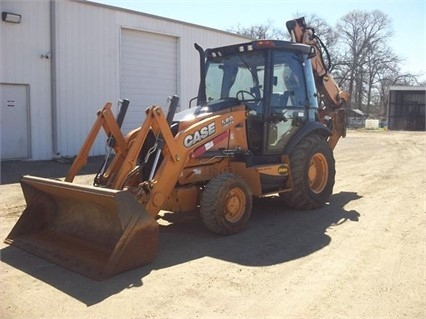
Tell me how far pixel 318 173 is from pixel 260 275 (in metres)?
3.63

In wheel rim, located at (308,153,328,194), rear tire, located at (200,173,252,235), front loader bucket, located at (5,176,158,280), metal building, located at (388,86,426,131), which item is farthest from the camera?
metal building, located at (388,86,426,131)

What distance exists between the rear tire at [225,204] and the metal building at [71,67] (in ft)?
28.8

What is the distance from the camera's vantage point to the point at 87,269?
4.64 metres

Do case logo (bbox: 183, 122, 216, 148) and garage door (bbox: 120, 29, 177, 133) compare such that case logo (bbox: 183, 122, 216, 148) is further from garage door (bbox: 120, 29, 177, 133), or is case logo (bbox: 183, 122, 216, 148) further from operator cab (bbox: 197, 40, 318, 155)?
garage door (bbox: 120, 29, 177, 133)

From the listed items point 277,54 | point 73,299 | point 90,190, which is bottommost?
point 73,299

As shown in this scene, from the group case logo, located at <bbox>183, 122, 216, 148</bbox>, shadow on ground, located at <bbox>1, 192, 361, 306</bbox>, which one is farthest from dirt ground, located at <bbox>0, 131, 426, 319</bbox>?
case logo, located at <bbox>183, 122, 216, 148</bbox>

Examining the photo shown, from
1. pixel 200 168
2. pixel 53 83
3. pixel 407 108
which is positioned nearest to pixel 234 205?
pixel 200 168

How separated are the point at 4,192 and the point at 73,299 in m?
5.66

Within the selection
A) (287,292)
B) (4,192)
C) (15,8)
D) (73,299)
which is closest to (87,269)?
(73,299)

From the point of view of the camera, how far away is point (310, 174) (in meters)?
7.75

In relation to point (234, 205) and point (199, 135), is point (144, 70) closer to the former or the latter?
point (199, 135)

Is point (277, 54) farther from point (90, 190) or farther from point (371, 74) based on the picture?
point (371, 74)

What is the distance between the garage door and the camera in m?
15.6

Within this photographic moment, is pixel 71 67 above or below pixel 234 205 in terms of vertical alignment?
above
